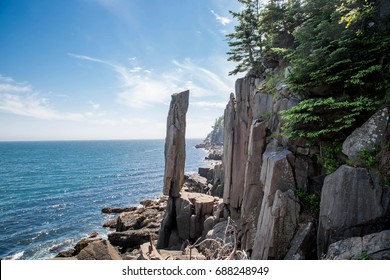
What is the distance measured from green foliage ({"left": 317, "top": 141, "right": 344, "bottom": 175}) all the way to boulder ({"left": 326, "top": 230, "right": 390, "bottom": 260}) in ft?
9.23

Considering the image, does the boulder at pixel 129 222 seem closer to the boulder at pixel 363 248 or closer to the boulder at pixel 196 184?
the boulder at pixel 196 184

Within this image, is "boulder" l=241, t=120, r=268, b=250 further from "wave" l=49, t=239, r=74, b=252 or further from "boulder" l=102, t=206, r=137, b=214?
"boulder" l=102, t=206, r=137, b=214

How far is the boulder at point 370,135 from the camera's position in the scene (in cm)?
802

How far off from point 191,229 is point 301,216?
56.0 feet

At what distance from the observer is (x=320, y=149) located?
33.9 feet

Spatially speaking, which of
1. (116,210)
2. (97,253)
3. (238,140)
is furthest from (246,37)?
(116,210)

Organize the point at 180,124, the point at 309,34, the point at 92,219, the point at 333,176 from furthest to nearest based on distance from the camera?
the point at 92,219
the point at 180,124
the point at 309,34
the point at 333,176

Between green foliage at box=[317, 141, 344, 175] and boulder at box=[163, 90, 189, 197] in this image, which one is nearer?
green foliage at box=[317, 141, 344, 175]

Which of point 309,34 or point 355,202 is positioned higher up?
point 309,34

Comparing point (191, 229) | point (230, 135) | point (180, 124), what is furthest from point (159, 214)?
point (230, 135)

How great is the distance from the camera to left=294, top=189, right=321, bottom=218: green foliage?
31.7 feet

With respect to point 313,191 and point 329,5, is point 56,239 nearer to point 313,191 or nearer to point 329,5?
point 313,191

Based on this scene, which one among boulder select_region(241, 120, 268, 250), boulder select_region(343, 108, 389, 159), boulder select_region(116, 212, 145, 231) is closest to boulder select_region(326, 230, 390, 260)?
boulder select_region(343, 108, 389, 159)

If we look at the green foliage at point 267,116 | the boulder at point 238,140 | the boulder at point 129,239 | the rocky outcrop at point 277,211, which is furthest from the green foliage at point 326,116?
the boulder at point 129,239
